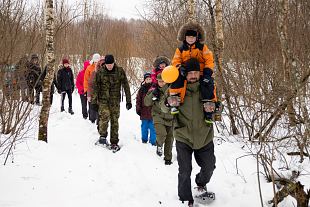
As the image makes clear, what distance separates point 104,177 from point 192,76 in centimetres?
212

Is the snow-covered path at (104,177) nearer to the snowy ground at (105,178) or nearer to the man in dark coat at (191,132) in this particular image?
the snowy ground at (105,178)

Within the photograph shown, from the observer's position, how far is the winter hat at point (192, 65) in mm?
3659

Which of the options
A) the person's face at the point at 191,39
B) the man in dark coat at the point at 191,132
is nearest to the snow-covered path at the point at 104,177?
the man in dark coat at the point at 191,132

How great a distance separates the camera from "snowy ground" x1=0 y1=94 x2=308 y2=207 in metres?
3.91

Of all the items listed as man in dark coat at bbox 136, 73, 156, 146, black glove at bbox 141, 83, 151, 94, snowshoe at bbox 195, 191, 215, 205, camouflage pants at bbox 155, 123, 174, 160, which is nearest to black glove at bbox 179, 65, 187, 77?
snowshoe at bbox 195, 191, 215, 205

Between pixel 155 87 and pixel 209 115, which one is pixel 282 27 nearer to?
pixel 155 87

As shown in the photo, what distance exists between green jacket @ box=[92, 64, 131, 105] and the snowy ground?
958mm

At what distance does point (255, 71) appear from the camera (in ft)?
19.0

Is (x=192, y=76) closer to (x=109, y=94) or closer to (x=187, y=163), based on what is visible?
(x=187, y=163)

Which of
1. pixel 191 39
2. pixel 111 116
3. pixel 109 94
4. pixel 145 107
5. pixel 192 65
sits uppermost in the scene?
pixel 191 39

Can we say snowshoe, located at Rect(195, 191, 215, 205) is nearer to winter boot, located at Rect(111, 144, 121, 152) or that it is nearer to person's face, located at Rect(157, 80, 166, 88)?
person's face, located at Rect(157, 80, 166, 88)

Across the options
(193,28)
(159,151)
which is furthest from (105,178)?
(193,28)

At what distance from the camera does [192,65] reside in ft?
12.0

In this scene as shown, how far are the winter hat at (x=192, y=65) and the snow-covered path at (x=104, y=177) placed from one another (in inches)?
64.5
